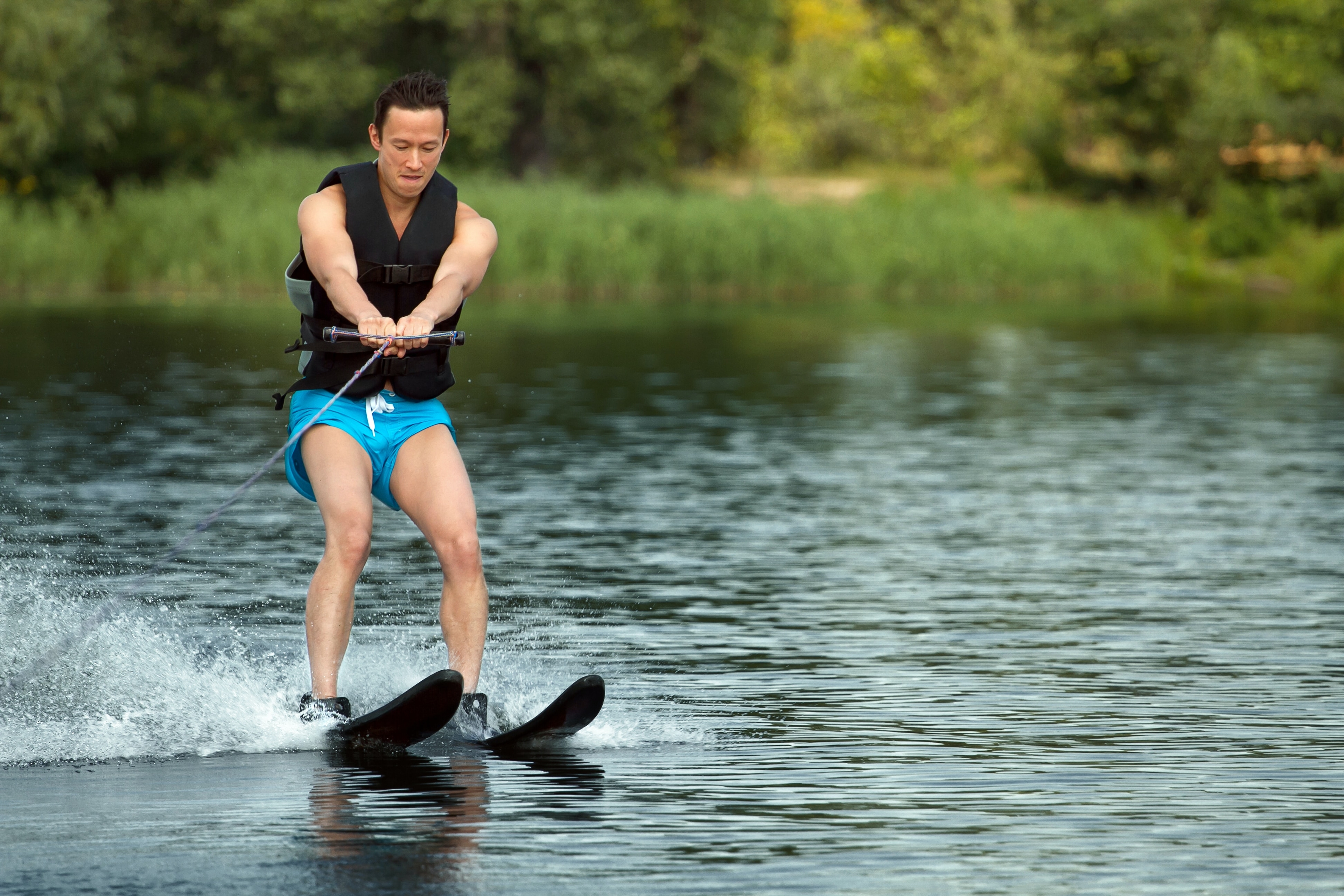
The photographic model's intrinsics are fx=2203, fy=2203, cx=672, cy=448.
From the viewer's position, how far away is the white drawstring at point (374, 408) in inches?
264

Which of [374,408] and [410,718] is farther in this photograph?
[374,408]

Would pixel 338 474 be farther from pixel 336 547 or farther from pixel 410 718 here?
pixel 410 718

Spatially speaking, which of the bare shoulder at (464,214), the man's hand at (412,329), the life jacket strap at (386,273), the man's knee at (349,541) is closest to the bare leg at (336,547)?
the man's knee at (349,541)

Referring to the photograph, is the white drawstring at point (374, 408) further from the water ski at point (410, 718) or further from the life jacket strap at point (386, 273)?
the water ski at point (410, 718)

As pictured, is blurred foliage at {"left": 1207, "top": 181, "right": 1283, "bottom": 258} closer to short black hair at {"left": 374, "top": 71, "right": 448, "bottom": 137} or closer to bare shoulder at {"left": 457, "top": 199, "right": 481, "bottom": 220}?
bare shoulder at {"left": 457, "top": 199, "right": 481, "bottom": 220}

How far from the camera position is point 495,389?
22.3m

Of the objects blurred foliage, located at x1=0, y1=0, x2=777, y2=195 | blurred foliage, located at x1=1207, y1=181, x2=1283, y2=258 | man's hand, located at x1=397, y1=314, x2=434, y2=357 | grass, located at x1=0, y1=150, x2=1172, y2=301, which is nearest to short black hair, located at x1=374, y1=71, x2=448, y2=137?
man's hand, located at x1=397, y1=314, x2=434, y2=357

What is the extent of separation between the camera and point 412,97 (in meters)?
6.54

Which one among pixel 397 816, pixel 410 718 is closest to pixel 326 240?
pixel 410 718

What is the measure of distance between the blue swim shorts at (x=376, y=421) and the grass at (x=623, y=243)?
3015 cm

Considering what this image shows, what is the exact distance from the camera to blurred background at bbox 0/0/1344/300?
3934cm

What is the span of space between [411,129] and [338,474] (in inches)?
41.3

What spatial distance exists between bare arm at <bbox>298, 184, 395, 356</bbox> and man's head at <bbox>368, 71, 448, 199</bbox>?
21 centimetres

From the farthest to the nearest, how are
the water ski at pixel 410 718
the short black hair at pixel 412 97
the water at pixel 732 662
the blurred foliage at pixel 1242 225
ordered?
the blurred foliage at pixel 1242 225 → the short black hair at pixel 412 97 → the water ski at pixel 410 718 → the water at pixel 732 662
